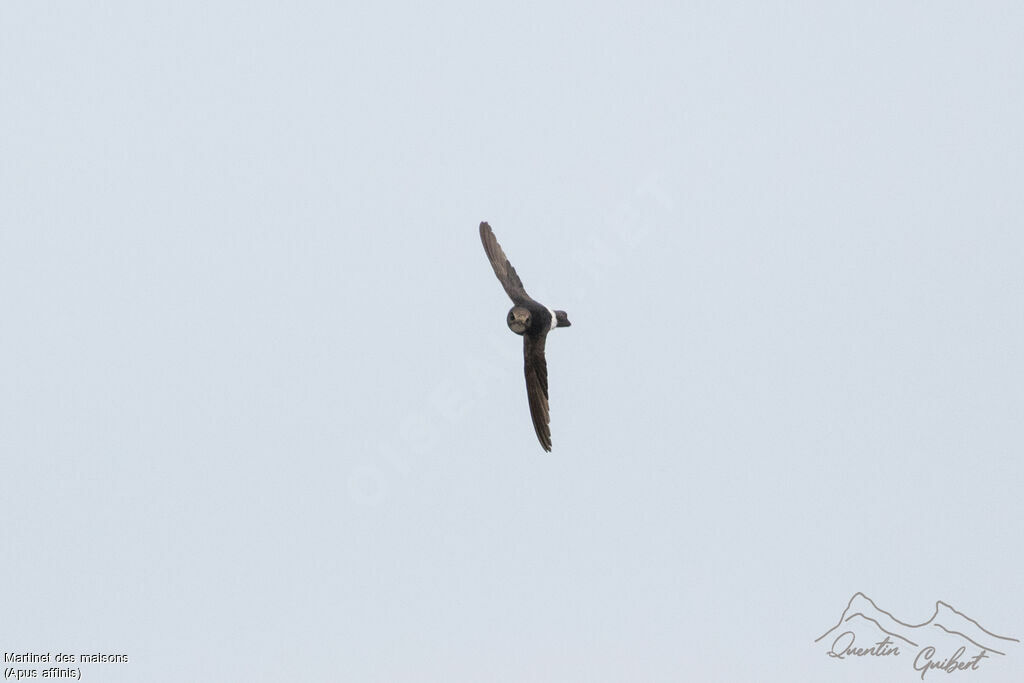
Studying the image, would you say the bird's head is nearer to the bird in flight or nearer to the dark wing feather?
the bird in flight

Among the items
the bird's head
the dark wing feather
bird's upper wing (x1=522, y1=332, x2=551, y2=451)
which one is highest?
the dark wing feather

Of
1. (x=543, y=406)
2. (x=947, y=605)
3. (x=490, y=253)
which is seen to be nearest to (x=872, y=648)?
(x=947, y=605)

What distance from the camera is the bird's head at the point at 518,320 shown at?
4200 cm

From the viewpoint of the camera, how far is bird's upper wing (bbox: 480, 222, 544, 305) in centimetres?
4309

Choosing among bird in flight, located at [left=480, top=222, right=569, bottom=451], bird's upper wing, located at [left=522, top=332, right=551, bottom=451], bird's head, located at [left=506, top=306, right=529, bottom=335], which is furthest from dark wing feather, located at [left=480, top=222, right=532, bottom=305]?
bird's upper wing, located at [left=522, top=332, right=551, bottom=451]

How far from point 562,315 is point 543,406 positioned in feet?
10.0

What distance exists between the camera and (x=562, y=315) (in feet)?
146

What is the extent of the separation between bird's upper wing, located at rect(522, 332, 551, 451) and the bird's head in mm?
417

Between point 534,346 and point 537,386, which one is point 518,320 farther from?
point 537,386

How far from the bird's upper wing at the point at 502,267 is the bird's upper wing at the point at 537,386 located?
1.43ft

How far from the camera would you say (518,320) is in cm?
4200

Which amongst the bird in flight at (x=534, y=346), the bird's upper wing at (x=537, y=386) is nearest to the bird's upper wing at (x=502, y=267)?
the bird in flight at (x=534, y=346)

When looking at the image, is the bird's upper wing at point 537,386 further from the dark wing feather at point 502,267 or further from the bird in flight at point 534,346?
the dark wing feather at point 502,267

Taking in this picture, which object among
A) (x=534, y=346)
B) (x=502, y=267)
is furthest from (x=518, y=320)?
(x=502, y=267)
